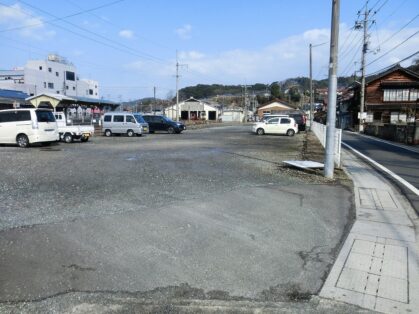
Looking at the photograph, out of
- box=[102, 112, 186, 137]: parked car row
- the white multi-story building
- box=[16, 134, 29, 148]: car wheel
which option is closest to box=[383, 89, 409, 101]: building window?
box=[102, 112, 186, 137]: parked car row

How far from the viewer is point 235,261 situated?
4.45m

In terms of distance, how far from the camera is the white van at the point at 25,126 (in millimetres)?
17969

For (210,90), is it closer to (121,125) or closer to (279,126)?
(279,126)

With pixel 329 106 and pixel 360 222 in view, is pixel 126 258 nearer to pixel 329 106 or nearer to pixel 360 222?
pixel 360 222

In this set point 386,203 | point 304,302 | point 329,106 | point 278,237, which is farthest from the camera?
point 329,106

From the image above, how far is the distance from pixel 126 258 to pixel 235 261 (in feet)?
4.18

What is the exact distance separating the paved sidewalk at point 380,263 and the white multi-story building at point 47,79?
58168 millimetres

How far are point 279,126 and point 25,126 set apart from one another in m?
20.3

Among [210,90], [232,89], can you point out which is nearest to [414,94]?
[210,90]

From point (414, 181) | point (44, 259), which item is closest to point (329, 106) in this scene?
point (414, 181)

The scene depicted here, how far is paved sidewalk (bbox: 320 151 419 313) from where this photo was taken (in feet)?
12.1

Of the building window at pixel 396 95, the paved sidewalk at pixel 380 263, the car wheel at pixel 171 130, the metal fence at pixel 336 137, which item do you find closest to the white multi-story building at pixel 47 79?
the car wheel at pixel 171 130

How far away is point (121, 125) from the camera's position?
96.8ft

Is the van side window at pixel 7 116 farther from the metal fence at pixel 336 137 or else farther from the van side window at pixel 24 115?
the metal fence at pixel 336 137
